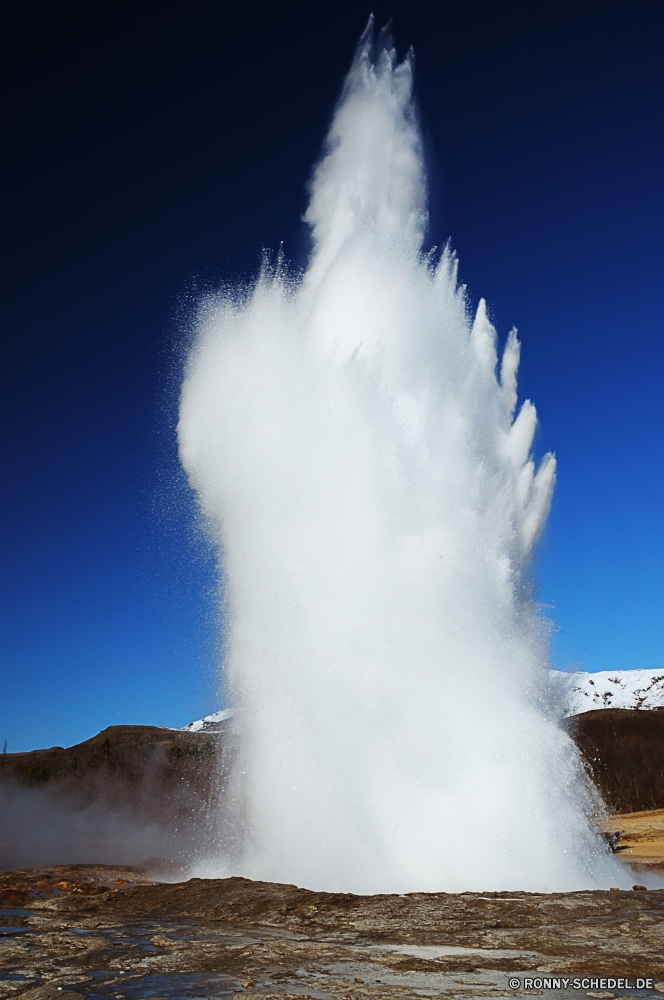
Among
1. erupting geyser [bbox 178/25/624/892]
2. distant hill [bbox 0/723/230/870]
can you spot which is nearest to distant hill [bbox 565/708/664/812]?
distant hill [bbox 0/723/230/870]

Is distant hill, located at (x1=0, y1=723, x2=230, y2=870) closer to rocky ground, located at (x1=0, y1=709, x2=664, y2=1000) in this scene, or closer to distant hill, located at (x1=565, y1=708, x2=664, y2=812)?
rocky ground, located at (x1=0, y1=709, x2=664, y2=1000)

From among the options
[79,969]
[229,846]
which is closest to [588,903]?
[79,969]

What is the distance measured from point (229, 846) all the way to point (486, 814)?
257 inches

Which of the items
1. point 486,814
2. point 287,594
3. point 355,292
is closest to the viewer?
point 486,814

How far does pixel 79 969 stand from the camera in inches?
221

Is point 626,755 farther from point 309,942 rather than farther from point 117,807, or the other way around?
point 309,942

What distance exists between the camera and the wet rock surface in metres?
5.17

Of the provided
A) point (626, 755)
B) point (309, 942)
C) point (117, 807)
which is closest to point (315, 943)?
point (309, 942)

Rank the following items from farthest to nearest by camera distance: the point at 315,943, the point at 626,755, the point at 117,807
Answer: the point at 626,755 → the point at 117,807 → the point at 315,943

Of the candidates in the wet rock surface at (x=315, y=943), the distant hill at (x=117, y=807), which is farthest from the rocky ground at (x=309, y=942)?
the distant hill at (x=117, y=807)

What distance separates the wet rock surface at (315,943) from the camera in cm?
517

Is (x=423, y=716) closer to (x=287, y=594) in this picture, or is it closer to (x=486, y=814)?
(x=486, y=814)

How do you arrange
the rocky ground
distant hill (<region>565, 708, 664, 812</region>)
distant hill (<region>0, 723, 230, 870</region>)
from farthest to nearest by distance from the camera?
distant hill (<region>565, 708, 664, 812</region>) < distant hill (<region>0, 723, 230, 870</region>) < the rocky ground

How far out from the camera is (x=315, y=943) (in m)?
6.78
